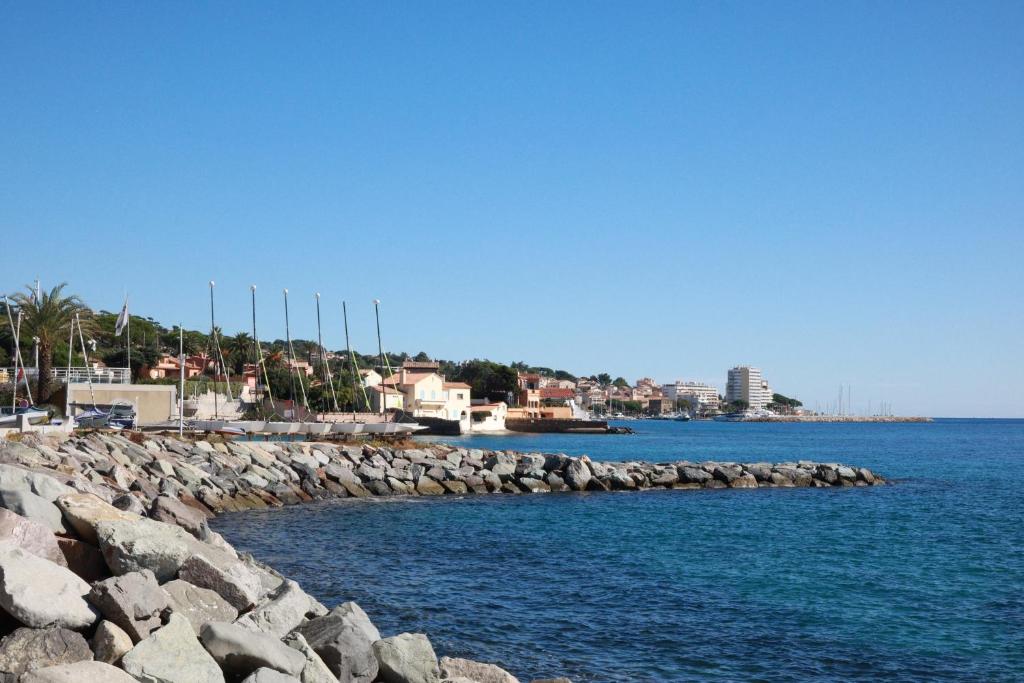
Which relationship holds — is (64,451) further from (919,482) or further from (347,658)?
(919,482)

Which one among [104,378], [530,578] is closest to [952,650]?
[530,578]

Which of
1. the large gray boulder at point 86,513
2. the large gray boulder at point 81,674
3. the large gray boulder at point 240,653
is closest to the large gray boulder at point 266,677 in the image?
the large gray boulder at point 240,653

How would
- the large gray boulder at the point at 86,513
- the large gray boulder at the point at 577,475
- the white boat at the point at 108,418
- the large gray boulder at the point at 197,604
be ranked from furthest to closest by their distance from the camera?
the white boat at the point at 108,418
the large gray boulder at the point at 577,475
the large gray boulder at the point at 86,513
the large gray boulder at the point at 197,604

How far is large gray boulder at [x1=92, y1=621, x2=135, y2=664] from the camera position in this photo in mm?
7934

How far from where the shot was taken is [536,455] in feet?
146

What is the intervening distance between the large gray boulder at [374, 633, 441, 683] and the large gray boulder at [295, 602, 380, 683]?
0.09 metres

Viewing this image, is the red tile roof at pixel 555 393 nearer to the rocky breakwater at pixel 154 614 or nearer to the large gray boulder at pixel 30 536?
the rocky breakwater at pixel 154 614

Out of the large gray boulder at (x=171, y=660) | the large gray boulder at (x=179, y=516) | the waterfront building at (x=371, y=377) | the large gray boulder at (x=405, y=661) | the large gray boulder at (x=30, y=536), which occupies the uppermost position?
the waterfront building at (x=371, y=377)

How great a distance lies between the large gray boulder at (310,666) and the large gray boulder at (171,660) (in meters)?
0.84

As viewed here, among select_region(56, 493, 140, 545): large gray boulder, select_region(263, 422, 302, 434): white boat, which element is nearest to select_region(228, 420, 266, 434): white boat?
select_region(263, 422, 302, 434): white boat

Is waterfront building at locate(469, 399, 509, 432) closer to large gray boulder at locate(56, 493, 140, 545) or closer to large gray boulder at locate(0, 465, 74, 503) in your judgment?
large gray boulder at locate(0, 465, 74, 503)

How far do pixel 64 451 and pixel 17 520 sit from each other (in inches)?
808

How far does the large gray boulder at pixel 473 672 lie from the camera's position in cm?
995

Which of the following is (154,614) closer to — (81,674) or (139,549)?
(139,549)
